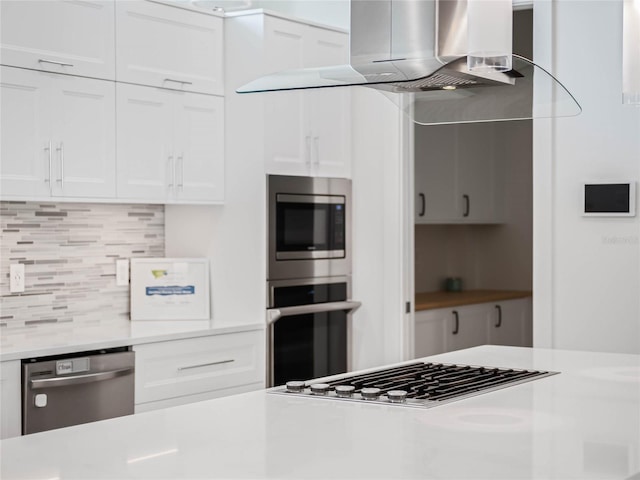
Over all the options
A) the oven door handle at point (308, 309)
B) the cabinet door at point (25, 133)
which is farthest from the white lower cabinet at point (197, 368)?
the cabinet door at point (25, 133)

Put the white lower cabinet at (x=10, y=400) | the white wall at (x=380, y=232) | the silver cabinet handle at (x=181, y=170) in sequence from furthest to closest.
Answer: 1. the white wall at (x=380, y=232)
2. the silver cabinet handle at (x=181, y=170)
3. the white lower cabinet at (x=10, y=400)

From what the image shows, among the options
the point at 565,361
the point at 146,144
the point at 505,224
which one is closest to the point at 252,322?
the point at 146,144

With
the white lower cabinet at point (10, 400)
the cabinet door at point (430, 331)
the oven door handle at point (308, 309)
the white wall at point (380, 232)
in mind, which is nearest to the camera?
the white lower cabinet at point (10, 400)

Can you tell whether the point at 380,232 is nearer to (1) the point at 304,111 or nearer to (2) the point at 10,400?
(1) the point at 304,111

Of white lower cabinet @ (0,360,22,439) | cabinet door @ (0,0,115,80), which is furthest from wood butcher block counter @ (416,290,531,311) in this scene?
white lower cabinet @ (0,360,22,439)

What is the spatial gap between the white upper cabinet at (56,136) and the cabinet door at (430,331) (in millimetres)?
2186

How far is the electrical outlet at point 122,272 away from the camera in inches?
173

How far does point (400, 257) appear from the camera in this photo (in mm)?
4691

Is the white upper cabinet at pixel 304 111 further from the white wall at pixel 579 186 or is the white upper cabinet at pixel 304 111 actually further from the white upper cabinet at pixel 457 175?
the white upper cabinet at pixel 457 175

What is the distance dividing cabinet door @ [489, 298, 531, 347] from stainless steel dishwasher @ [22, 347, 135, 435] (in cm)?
312

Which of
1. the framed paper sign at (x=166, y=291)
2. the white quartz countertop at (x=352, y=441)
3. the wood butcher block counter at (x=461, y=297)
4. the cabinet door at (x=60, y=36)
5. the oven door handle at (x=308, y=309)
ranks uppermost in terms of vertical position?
the cabinet door at (x=60, y=36)

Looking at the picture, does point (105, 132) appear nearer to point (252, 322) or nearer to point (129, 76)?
point (129, 76)

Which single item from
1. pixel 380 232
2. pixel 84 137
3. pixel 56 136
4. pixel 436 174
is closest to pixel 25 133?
pixel 56 136

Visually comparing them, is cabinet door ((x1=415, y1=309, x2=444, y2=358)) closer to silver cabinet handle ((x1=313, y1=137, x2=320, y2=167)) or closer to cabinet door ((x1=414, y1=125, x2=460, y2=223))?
cabinet door ((x1=414, y1=125, x2=460, y2=223))
